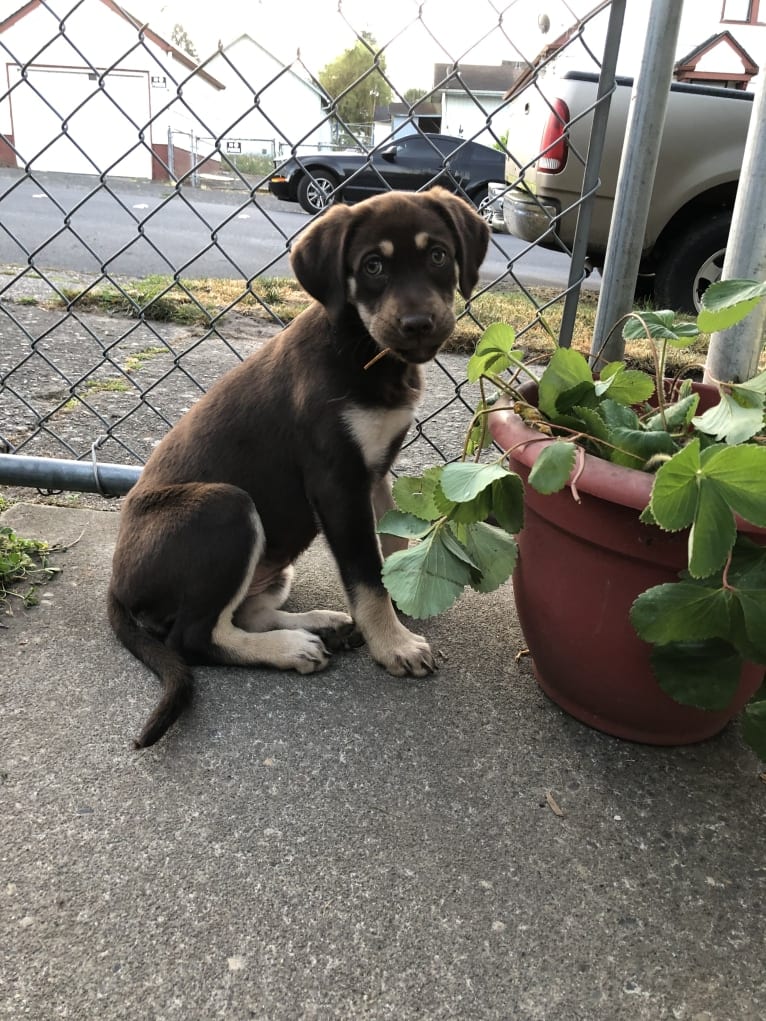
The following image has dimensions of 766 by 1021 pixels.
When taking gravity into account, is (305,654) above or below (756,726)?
below

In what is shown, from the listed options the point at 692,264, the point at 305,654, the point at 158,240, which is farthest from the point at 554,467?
the point at 158,240

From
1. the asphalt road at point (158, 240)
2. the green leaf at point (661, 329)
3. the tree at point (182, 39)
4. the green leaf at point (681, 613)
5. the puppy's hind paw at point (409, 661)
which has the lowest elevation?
the asphalt road at point (158, 240)

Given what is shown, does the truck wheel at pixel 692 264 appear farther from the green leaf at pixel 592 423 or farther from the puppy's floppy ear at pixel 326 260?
the green leaf at pixel 592 423

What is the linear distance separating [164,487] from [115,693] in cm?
56

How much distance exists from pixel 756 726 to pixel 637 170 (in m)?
1.44

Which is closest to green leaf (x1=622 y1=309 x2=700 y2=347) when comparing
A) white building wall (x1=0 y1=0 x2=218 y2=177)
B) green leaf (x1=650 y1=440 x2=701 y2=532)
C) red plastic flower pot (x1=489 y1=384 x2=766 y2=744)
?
red plastic flower pot (x1=489 y1=384 x2=766 y2=744)

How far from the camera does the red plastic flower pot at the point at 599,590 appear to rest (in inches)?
62.9

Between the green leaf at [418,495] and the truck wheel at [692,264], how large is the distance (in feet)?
14.5

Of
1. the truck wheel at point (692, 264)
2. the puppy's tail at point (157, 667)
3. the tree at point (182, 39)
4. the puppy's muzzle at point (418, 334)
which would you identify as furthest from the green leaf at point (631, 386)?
the tree at point (182, 39)

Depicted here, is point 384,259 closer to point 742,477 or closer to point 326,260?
point 326,260

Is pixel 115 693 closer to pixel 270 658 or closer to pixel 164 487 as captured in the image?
pixel 270 658

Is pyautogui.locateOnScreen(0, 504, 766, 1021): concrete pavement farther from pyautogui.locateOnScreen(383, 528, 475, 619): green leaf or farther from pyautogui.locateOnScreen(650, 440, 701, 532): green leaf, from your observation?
pyautogui.locateOnScreen(650, 440, 701, 532): green leaf

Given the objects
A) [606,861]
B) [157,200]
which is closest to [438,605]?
[606,861]

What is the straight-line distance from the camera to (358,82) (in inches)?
82.4
